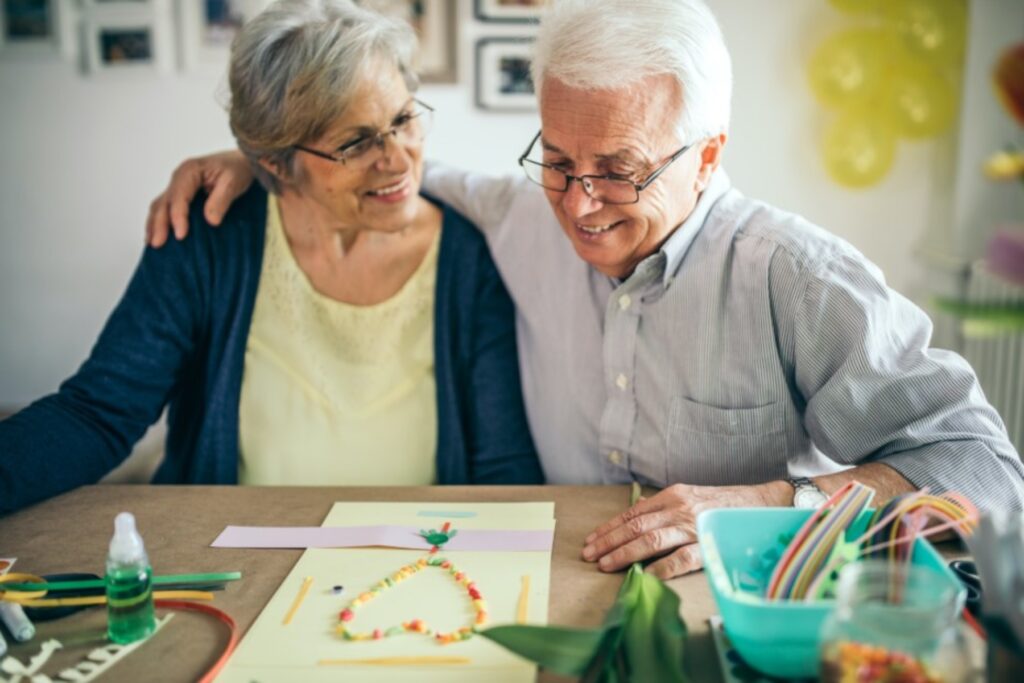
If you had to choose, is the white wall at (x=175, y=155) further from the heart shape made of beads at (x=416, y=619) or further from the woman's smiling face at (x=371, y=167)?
the heart shape made of beads at (x=416, y=619)

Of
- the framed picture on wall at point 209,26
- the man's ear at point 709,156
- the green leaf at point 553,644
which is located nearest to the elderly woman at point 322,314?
the man's ear at point 709,156

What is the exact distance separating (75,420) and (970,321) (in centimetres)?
143

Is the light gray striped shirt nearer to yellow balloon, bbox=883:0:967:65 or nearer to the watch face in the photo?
the watch face

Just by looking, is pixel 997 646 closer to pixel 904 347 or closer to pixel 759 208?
pixel 904 347

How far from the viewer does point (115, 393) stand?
170cm

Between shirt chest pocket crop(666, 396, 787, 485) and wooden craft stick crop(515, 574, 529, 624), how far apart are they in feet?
1.42

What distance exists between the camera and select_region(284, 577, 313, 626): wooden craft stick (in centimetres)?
111

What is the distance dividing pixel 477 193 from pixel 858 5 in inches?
94.1

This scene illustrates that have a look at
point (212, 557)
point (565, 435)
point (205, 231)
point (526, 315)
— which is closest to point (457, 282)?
point (526, 315)

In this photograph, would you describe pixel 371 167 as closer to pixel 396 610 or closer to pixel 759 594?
pixel 396 610

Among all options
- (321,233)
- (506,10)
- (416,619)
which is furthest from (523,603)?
(506,10)

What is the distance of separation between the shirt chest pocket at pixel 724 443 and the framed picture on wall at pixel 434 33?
2546mm

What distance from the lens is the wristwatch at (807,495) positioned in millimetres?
1280

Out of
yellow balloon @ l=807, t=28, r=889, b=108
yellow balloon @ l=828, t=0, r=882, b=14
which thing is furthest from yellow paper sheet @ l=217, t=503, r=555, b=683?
yellow balloon @ l=828, t=0, r=882, b=14
